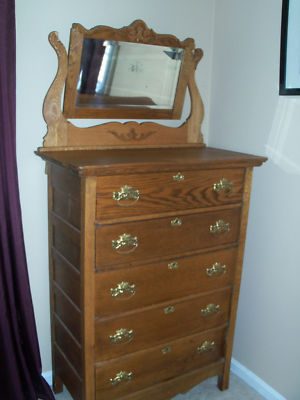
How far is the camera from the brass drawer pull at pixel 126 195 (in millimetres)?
1553

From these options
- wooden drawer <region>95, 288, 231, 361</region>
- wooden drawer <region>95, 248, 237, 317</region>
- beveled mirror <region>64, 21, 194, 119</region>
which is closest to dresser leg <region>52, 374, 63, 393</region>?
wooden drawer <region>95, 288, 231, 361</region>

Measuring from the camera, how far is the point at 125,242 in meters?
1.61

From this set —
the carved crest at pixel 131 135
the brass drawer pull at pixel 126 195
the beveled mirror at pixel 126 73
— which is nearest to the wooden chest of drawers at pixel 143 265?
the brass drawer pull at pixel 126 195

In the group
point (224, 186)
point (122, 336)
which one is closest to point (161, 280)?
point (122, 336)

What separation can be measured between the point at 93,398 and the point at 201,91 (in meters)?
1.71

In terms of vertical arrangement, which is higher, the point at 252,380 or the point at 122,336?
the point at 122,336

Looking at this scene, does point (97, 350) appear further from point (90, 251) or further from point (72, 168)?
point (72, 168)

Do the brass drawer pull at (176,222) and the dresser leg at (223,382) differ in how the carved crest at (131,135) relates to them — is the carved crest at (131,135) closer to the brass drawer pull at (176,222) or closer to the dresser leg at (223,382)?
the brass drawer pull at (176,222)

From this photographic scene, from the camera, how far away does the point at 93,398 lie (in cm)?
172

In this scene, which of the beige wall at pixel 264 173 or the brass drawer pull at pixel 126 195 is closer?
the brass drawer pull at pixel 126 195

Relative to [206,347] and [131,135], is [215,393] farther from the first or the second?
[131,135]

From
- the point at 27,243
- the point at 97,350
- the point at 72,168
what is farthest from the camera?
the point at 27,243

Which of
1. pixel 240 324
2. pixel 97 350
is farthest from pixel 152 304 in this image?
pixel 240 324

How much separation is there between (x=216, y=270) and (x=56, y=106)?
110 centimetres
